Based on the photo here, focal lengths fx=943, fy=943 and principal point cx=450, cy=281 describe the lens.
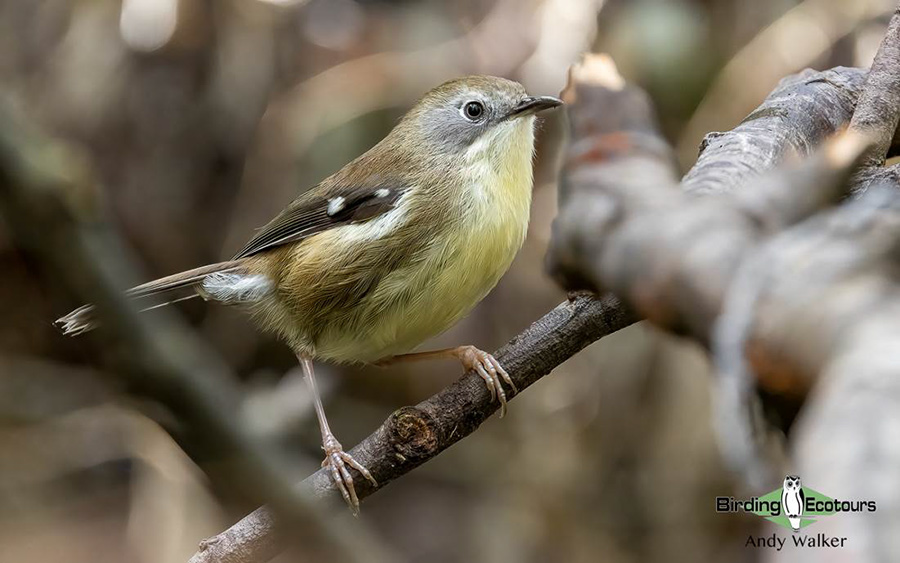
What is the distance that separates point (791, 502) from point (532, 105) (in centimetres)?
253

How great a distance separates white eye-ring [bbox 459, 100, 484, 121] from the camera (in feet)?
11.8

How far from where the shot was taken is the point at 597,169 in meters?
1.03

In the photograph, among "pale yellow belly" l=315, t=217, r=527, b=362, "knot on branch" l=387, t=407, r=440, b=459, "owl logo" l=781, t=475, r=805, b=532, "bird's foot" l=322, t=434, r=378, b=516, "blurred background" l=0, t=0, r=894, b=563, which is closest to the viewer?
"owl logo" l=781, t=475, r=805, b=532

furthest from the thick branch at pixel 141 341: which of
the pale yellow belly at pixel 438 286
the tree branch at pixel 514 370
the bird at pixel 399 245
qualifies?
the pale yellow belly at pixel 438 286

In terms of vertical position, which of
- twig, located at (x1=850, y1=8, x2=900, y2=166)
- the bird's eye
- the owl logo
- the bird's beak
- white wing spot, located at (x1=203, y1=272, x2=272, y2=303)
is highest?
the bird's eye

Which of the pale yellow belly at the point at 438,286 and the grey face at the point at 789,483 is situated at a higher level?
the pale yellow belly at the point at 438,286

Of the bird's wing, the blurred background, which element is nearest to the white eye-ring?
the bird's wing

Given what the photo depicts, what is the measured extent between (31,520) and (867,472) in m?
5.77

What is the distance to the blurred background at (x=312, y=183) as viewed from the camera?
199 inches

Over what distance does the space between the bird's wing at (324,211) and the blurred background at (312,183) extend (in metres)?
1.47

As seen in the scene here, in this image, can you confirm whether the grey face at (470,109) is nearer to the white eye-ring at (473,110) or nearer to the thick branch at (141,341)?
the white eye-ring at (473,110)

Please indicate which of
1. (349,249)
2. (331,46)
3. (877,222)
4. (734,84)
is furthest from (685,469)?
(877,222)

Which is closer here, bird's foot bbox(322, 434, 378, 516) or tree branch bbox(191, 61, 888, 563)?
tree branch bbox(191, 61, 888, 563)

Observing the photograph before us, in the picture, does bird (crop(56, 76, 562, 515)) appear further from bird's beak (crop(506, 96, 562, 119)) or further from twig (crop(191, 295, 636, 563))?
twig (crop(191, 295, 636, 563))
